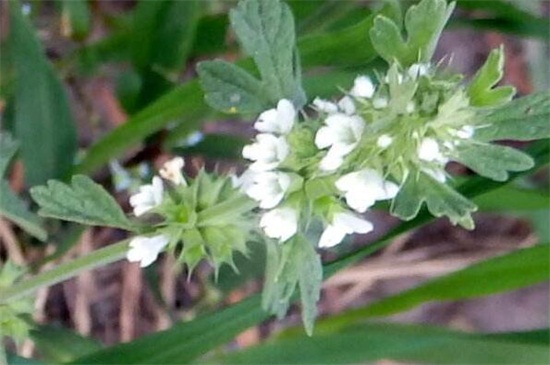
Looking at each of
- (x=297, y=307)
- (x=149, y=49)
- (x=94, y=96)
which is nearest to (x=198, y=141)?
(x=149, y=49)

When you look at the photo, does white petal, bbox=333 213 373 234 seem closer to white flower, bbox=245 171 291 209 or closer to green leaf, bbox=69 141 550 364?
white flower, bbox=245 171 291 209

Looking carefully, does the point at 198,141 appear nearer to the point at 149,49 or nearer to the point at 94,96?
the point at 149,49

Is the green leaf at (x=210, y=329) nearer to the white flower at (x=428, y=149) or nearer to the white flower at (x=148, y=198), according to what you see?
the white flower at (x=148, y=198)

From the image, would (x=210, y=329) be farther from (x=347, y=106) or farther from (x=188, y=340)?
(x=347, y=106)

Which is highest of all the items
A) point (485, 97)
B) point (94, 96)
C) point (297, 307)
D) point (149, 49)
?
point (485, 97)

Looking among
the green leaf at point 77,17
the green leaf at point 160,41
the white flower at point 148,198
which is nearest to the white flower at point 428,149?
the white flower at point 148,198

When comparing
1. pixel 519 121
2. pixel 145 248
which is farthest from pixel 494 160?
pixel 145 248

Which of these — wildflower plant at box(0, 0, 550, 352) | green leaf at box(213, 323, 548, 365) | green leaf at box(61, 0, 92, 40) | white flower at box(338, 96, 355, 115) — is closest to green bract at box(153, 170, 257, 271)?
wildflower plant at box(0, 0, 550, 352)

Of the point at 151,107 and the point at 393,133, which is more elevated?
the point at 393,133
